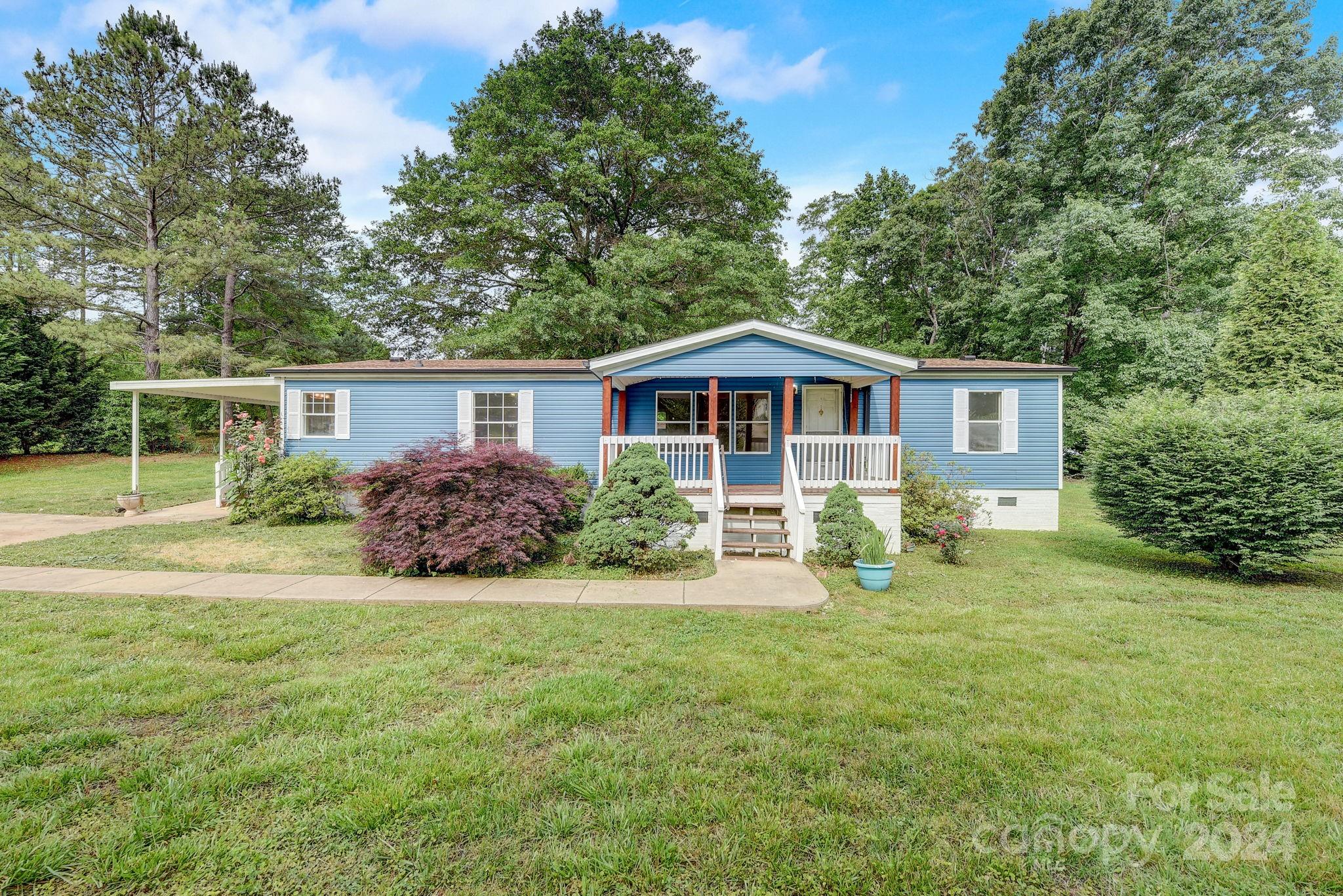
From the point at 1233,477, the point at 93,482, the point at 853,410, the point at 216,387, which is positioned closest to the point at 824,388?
the point at 853,410

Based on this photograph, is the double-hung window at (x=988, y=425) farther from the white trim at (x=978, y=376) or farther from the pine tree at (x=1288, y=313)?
the pine tree at (x=1288, y=313)

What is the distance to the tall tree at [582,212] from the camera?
50.6 feet

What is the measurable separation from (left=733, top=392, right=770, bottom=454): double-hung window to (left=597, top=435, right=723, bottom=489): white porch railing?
1.75m

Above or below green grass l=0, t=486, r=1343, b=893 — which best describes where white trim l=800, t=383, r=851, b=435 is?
above

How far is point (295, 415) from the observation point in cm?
1116

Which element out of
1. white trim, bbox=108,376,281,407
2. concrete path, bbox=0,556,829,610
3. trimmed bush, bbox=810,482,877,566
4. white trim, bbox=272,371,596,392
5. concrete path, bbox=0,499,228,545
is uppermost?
white trim, bbox=272,371,596,392

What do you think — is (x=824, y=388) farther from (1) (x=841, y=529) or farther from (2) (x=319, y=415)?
(2) (x=319, y=415)

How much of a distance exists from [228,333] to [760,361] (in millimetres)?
22494

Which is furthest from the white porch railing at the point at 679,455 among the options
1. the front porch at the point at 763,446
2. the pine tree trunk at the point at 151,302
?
the pine tree trunk at the point at 151,302

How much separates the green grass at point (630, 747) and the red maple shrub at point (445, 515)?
1.29 m

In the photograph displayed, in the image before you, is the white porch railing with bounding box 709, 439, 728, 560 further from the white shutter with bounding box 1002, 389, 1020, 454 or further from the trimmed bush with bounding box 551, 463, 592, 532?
the white shutter with bounding box 1002, 389, 1020, 454

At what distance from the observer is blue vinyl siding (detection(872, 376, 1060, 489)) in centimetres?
1071

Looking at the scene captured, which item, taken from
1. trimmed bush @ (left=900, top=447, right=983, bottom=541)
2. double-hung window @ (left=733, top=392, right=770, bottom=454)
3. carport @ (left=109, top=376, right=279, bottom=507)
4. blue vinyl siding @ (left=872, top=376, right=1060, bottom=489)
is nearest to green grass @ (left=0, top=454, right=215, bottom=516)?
carport @ (left=109, top=376, right=279, bottom=507)

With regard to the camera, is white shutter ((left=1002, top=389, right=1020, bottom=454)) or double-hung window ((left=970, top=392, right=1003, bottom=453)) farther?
double-hung window ((left=970, top=392, right=1003, bottom=453))
